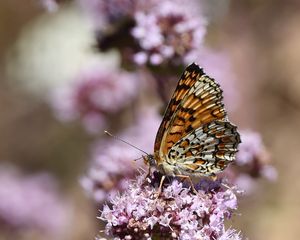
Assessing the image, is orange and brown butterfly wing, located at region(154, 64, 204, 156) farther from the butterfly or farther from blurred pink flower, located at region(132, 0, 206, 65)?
blurred pink flower, located at region(132, 0, 206, 65)

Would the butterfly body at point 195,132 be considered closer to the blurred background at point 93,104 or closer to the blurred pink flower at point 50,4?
the blurred pink flower at point 50,4

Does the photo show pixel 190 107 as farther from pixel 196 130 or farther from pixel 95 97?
pixel 95 97

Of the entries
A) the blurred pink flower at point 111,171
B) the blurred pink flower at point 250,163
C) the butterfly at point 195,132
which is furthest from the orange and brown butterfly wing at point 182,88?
the blurred pink flower at point 250,163

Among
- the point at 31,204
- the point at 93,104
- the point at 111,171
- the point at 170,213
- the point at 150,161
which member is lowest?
the point at 170,213

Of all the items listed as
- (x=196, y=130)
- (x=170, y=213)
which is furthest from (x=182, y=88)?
(x=170, y=213)

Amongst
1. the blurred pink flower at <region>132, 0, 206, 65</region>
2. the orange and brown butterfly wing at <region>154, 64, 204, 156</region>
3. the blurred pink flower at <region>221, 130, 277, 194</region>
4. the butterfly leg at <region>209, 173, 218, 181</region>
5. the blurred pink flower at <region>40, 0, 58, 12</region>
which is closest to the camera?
the orange and brown butterfly wing at <region>154, 64, 204, 156</region>

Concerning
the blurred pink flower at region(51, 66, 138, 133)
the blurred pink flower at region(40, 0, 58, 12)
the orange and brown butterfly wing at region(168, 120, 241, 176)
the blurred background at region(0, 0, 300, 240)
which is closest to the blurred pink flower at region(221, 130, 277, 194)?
the blurred background at region(0, 0, 300, 240)

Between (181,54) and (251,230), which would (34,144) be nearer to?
(251,230)

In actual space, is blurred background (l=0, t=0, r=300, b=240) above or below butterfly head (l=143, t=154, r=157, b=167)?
above
